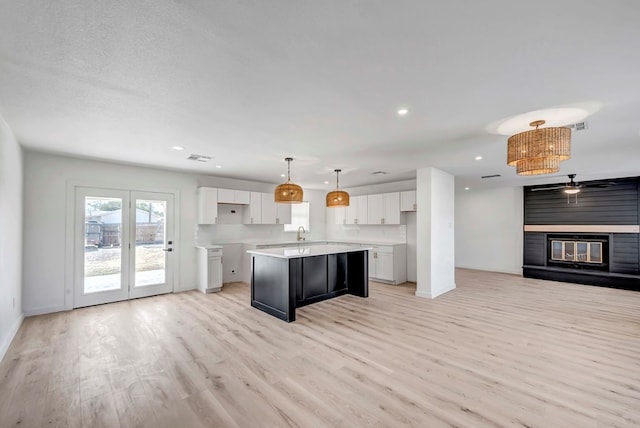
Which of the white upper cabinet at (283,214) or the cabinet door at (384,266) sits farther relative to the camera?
the white upper cabinet at (283,214)

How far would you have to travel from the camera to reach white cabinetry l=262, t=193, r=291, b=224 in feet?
24.1

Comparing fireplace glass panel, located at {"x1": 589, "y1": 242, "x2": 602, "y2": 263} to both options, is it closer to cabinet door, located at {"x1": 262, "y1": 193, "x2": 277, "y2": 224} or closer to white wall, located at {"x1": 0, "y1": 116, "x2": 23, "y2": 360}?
cabinet door, located at {"x1": 262, "y1": 193, "x2": 277, "y2": 224}

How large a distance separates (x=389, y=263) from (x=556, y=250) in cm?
457

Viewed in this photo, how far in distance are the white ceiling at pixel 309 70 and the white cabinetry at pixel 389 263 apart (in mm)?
3428

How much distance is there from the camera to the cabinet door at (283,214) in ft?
24.9

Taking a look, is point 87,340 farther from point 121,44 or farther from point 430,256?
point 430,256

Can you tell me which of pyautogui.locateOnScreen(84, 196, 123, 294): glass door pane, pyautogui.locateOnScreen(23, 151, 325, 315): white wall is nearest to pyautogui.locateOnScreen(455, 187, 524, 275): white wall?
A: pyautogui.locateOnScreen(23, 151, 325, 315): white wall

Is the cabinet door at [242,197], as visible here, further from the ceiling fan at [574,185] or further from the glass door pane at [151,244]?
the ceiling fan at [574,185]

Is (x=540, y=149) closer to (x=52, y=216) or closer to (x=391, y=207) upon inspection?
(x=391, y=207)

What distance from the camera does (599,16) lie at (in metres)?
1.57

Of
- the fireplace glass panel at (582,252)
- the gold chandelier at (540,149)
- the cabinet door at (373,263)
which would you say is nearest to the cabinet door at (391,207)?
the cabinet door at (373,263)

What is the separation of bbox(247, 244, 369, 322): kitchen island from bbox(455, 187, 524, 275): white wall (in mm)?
5261

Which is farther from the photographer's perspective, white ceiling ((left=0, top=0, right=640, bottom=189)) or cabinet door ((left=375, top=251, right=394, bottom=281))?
cabinet door ((left=375, top=251, right=394, bottom=281))

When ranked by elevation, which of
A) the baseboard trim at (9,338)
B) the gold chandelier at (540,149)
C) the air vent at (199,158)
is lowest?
the baseboard trim at (9,338)
